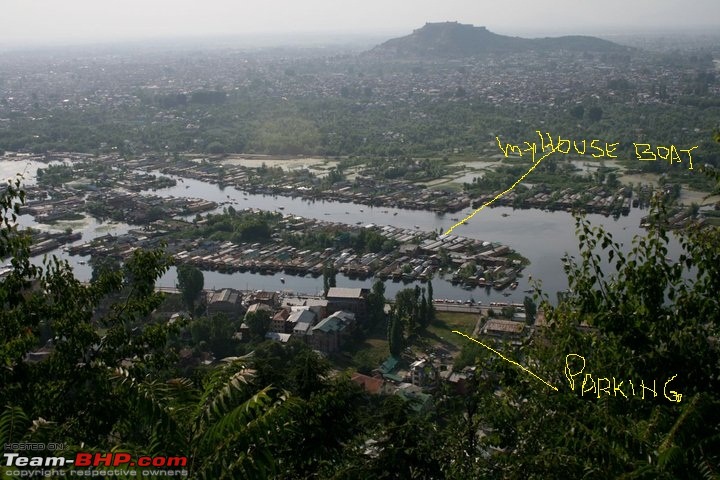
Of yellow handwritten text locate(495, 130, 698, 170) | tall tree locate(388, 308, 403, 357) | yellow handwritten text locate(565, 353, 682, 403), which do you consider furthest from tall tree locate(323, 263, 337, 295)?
yellow handwritten text locate(565, 353, 682, 403)

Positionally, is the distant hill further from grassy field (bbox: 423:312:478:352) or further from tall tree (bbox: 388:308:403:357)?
tall tree (bbox: 388:308:403:357)

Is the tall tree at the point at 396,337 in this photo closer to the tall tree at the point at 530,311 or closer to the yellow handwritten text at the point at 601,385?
the tall tree at the point at 530,311

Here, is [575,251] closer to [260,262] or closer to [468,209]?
[468,209]

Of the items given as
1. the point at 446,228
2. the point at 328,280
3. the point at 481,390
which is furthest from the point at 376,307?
the point at 481,390

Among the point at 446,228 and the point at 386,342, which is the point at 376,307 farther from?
the point at 446,228
